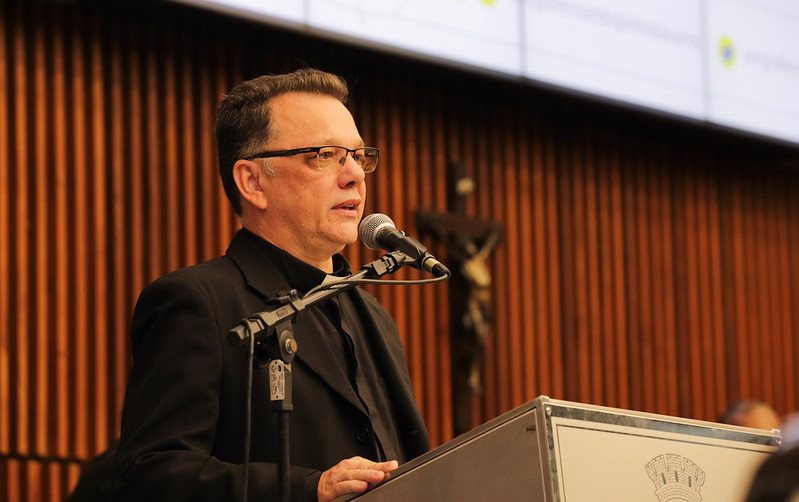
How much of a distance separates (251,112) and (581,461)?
4.18 feet

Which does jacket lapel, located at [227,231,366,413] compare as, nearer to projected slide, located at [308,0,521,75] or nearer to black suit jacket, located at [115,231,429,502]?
black suit jacket, located at [115,231,429,502]

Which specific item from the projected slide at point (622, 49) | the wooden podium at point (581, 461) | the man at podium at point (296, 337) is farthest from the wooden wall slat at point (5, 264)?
the wooden podium at point (581, 461)

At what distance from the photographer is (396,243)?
2275 mm

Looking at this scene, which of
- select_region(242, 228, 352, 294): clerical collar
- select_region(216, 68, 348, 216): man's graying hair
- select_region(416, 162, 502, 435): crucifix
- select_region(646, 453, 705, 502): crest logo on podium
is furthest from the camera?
select_region(416, 162, 502, 435): crucifix

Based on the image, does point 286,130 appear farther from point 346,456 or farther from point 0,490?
point 0,490

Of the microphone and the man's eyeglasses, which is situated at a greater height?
the man's eyeglasses

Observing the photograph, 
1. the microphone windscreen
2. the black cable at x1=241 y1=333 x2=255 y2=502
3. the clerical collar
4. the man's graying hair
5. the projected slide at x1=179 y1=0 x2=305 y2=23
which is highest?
the projected slide at x1=179 y1=0 x2=305 y2=23

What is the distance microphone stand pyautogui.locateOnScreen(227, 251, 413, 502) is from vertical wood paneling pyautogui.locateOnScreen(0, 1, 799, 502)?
3.22 metres

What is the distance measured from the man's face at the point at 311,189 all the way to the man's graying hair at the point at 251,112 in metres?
0.04

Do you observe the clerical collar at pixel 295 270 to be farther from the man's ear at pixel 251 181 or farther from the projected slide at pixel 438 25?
the projected slide at pixel 438 25

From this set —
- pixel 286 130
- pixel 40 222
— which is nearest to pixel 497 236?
pixel 40 222

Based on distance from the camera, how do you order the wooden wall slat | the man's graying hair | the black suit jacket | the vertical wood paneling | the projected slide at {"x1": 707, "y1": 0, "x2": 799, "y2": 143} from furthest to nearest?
1. the projected slide at {"x1": 707, "y1": 0, "x2": 799, "y2": 143}
2. the vertical wood paneling
3. the wooden wall slat
4. the man's graying hair
5. the black suit jacket

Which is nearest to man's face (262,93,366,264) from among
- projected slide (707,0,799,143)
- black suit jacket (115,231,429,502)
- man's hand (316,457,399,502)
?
black suit jacket (115,231,429,502)

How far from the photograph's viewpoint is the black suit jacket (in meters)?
2.07
